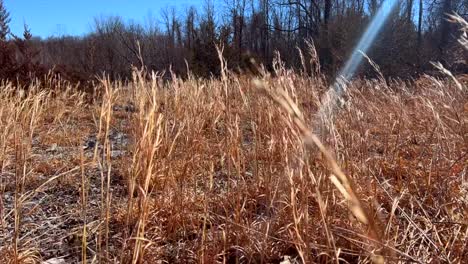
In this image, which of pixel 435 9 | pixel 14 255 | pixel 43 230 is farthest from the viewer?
pixel 435 9

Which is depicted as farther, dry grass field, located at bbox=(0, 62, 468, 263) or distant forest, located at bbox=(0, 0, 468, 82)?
distant forest, located at bbox=(0, 0, 468, 82)

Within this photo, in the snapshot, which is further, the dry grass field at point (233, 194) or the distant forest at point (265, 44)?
the distant forest at point (265, 44)

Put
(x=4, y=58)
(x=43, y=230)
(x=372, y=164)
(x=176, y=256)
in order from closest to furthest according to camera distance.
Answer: (x=176, y=256)
(x=43, y=230)
(x=372, y=164)
(x=4, y=58)

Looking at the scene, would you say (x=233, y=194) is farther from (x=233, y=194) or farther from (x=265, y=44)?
(x=265, y=44)

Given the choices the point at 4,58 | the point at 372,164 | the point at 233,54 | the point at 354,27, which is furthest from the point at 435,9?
the point at 372,164

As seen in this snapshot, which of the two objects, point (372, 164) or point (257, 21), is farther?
point (257, 21)

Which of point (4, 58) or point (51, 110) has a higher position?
point (4, 58)

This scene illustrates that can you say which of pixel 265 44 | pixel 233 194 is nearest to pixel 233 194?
pixel 233 194

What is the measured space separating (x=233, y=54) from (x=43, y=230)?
11775mm

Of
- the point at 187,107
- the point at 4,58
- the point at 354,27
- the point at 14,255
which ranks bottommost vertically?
the point at 14,255

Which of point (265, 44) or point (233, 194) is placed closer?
point (233, 194)

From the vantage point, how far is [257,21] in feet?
85.0

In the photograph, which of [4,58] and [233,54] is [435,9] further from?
[4,58]

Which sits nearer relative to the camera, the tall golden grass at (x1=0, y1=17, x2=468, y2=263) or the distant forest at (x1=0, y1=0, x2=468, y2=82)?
the tall golden grass at (x1=0, y1=17, x2=468, y2=263)
